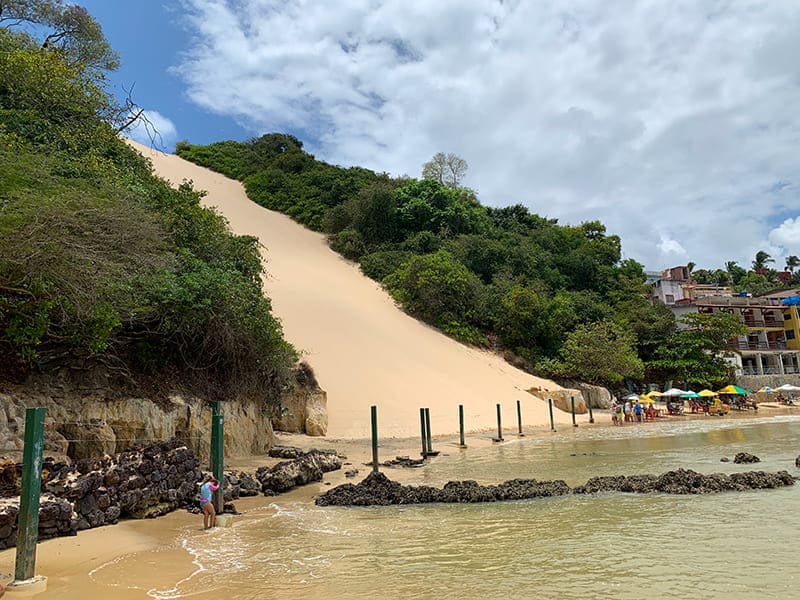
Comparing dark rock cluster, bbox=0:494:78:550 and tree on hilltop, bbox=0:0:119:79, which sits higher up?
tree on hilltop, bbox=0:0:119:79

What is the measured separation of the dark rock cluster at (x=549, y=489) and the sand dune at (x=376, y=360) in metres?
10.8

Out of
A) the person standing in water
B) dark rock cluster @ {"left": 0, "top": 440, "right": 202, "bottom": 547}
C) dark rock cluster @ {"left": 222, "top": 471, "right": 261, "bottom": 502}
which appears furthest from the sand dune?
the person standing in water

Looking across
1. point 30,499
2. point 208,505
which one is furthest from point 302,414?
point 30,499

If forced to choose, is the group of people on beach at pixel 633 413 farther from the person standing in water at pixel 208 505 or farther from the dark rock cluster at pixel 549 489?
the person standing in water at pixel 208 505

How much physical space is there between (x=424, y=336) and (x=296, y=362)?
13338mm

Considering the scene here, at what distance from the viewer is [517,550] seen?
648 centimetres

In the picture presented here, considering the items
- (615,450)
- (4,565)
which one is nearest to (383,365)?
(615,450)

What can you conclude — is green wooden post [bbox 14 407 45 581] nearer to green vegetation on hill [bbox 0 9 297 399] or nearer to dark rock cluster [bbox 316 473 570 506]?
green vegetation on hill [bbox 0 9 297 399]

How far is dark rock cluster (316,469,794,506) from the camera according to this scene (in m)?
9.79

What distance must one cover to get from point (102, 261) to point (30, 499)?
4112 millimetres

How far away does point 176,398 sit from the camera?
12.0 meters

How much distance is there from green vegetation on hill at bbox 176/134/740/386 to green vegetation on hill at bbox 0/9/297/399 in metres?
17.7

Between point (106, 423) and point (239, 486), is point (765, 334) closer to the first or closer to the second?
point (239, 486)

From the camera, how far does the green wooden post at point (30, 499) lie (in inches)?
208
